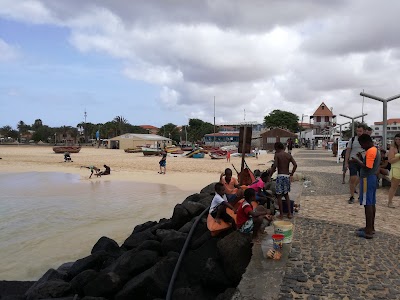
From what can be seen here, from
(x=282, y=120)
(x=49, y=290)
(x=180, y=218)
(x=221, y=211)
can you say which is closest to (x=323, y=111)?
(x=282, y=120)

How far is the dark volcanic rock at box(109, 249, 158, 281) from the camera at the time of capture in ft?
19.3

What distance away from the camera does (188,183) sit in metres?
19.9

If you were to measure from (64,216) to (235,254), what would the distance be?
8.68 metres

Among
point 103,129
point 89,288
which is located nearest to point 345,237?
point 89,288

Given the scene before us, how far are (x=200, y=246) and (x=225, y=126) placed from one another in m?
105

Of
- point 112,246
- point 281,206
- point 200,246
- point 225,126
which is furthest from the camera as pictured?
point 225,126

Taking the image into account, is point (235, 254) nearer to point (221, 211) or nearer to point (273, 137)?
point (221, 211)

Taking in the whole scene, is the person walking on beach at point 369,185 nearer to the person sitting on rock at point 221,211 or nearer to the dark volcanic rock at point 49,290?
the person sitting on rock at point 221,211

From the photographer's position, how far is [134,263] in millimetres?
6016

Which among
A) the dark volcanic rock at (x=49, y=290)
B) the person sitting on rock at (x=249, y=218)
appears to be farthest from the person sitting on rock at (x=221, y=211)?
the dark volcanic rock at (x=49, y=290)

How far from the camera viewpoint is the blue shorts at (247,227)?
5336mm

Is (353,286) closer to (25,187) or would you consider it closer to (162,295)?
(162,295)

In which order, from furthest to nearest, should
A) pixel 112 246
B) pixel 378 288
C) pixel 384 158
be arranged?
pixel 384 158 → pixel 112 246 → pixel 378 288

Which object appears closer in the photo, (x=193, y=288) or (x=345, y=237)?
(x=193, y=288)
